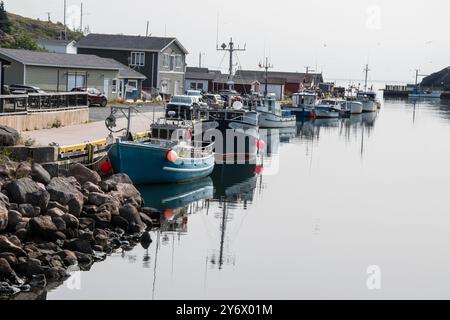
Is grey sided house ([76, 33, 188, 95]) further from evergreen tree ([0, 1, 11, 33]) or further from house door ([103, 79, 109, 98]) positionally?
evergreen tree ([0, 1, 11, 33])

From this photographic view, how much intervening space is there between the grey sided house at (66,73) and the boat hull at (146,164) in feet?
56.6

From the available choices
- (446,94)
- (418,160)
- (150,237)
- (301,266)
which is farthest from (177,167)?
(446,94)

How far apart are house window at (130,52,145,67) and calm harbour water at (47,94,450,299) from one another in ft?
91.3

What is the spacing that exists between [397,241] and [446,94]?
139 m

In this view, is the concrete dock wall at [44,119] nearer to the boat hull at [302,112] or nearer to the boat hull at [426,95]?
the boat hull at [302,112]

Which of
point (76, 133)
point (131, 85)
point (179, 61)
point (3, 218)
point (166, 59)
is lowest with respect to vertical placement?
point (3, 218)

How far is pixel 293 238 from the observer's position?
2473 cm

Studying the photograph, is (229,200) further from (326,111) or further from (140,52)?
(326,111)

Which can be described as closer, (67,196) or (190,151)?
(67,196)

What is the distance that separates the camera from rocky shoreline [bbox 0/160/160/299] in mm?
18422

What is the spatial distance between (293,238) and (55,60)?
30662mm

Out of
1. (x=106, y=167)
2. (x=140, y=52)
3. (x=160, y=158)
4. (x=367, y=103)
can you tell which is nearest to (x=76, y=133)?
(x=106, y=167)

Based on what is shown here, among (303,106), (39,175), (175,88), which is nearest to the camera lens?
(39,175)

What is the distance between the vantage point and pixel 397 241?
24.8 m
